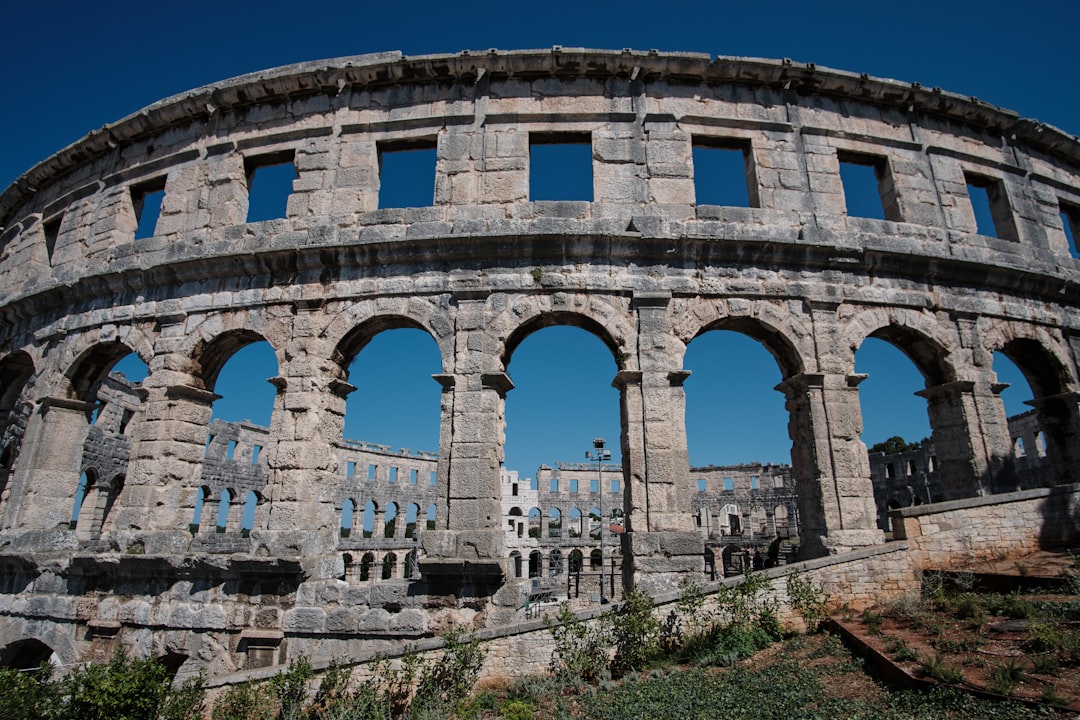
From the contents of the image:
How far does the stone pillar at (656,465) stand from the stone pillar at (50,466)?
9676 millimetres

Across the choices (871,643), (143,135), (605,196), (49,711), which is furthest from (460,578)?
(143,135)

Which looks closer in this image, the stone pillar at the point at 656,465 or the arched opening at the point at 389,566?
the stone pillar at the point at 656,465

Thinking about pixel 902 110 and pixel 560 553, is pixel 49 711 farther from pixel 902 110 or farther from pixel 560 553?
pixel 560 553

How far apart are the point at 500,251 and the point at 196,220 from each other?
582 cm

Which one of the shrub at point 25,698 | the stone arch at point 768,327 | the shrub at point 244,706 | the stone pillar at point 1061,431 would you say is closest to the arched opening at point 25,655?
the shrub at point 25,698

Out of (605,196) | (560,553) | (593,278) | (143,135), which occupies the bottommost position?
(560,553)

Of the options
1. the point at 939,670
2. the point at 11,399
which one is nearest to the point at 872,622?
the point at 939,670

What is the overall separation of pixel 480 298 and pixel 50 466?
26.7 feet

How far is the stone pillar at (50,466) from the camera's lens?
973cm

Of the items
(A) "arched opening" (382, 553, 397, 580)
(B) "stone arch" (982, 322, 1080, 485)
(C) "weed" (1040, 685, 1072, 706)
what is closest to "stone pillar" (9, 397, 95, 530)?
(C) "weed" (1040, 685, 1072, 706)

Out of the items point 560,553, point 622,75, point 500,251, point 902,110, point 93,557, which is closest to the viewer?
point 93,557

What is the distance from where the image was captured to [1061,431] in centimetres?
1040

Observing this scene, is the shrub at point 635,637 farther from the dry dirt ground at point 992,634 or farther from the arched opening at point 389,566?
the arched opening at point 389,566

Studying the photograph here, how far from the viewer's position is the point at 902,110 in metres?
11.1
